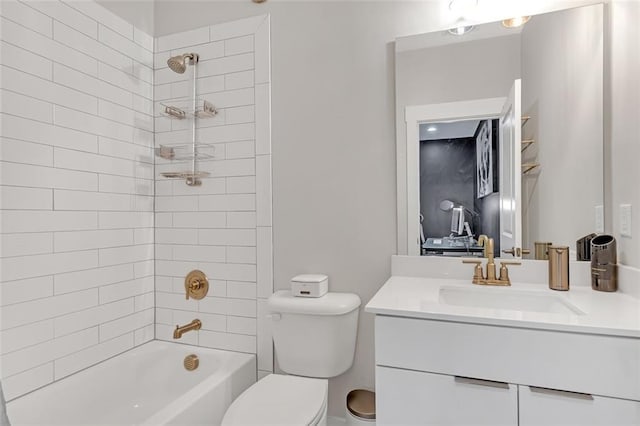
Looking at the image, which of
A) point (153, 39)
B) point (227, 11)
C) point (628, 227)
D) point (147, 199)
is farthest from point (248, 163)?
point (628, 227)

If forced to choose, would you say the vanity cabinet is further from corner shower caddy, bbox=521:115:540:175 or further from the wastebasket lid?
corner shower caddy, bbox=521:115:540:175

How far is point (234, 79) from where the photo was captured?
2.04 meters

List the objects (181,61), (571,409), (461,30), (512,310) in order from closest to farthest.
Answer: (571,409), (512,310), (461,30), (181,61)

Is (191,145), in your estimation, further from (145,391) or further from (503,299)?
(503,299)

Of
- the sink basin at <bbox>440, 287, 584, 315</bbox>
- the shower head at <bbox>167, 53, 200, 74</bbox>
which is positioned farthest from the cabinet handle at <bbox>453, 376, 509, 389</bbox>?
the shower head at <bbox>167, 53, 200, 74</bbox>

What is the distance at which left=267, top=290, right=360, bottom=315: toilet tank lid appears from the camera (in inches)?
64.6

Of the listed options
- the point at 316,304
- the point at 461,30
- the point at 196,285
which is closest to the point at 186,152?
the point at 196,285

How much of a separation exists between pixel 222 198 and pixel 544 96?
5.11 feet

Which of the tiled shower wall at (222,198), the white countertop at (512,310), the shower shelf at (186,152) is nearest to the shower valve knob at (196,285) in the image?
the tiled shower wall at (222,198)

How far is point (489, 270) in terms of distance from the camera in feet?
4.99

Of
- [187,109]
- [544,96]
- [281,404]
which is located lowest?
[281,404]

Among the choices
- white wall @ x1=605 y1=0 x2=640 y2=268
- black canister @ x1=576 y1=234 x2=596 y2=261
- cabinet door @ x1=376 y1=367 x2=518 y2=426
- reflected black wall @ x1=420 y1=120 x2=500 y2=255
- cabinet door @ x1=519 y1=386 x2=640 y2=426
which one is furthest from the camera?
reflected black wall @ x1=420 y1=120 x2=500 y2=255

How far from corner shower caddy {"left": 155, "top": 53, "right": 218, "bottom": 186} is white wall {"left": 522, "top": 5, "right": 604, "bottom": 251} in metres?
1.52

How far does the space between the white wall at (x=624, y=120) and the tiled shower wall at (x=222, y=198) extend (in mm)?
1434
